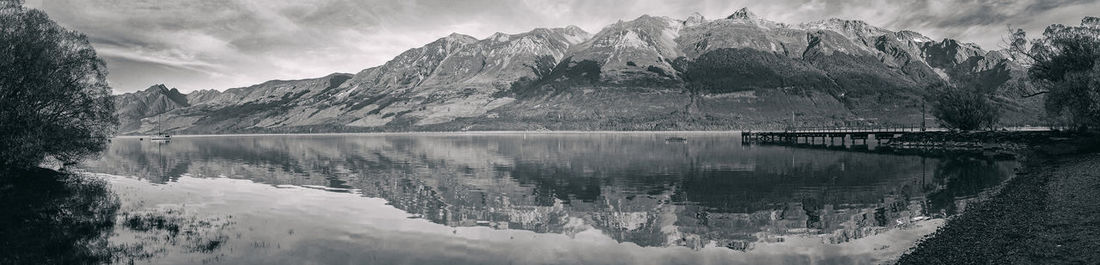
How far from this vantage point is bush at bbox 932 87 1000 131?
397ft

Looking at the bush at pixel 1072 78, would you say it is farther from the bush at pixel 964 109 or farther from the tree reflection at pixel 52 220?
the tree reflection at pixel 52 220

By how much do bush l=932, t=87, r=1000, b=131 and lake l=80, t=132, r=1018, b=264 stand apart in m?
58.5

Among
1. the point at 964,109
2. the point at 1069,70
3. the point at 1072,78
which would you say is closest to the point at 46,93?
the point at 1072,78

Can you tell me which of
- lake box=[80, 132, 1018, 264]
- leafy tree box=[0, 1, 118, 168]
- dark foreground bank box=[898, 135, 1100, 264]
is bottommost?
lake box=[80, 132, 1018, 264]

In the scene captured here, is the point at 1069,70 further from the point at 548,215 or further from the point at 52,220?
the point at 52,220

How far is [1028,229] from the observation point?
87.7ft

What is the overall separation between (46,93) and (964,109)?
5769 inches

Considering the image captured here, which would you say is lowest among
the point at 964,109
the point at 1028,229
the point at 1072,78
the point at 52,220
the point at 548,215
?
the point at 548,215

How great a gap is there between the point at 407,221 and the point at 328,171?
47.6 m

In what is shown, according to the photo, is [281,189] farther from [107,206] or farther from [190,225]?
[190,225]

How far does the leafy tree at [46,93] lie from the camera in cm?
4453

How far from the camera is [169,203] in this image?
151 ft

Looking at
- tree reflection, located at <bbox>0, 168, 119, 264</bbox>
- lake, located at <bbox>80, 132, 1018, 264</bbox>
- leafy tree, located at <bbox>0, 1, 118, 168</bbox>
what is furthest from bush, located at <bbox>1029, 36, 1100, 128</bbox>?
leafy tree, located at <bbox>0, 1, 118, 168</bbox>

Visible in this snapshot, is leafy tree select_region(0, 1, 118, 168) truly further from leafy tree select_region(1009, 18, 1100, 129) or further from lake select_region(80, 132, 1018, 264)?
leafy tree select_region(1009, 18, 1100, 129)
